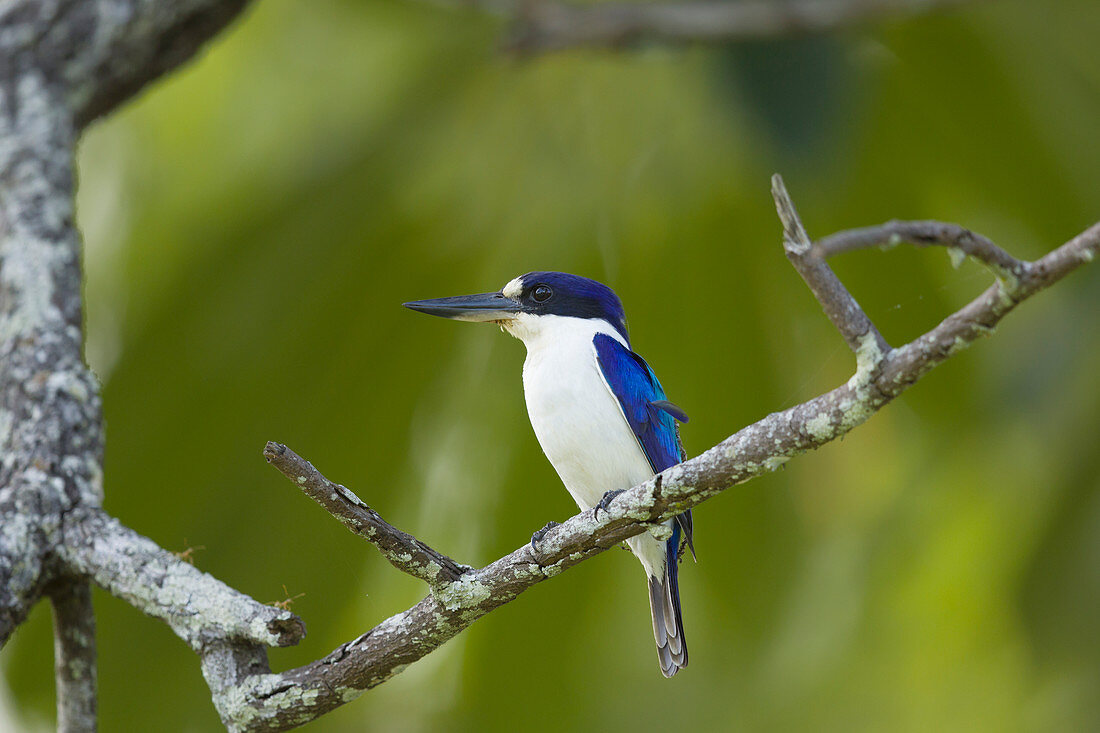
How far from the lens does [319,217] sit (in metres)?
7.21

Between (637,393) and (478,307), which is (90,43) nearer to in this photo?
(478,307)

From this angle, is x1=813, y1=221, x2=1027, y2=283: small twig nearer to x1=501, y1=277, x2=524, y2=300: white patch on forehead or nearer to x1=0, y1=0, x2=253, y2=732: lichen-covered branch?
x1=501, y1=277, x2=524, y2=300: white patch on forehead

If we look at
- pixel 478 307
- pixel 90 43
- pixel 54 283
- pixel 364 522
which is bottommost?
pixel 364 522

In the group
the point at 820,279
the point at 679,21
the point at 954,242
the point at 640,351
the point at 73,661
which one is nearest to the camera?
the point at 954,242

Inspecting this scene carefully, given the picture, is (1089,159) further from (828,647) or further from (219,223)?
(219,223)

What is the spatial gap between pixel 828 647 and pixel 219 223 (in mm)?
4992

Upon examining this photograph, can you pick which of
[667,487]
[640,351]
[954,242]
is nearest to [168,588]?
[667,487]

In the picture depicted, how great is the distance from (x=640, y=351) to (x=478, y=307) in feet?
10.2

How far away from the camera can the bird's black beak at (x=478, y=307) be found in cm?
267

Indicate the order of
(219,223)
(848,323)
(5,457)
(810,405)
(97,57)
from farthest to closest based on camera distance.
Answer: (219,223) → (97,57) → (5,457) → (810,405) → (848,323)

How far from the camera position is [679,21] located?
5676 mm

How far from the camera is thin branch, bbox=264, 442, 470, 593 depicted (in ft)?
6.83

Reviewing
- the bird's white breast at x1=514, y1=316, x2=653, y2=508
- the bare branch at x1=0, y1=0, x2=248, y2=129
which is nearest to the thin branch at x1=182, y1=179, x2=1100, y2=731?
the bird's white breast at x1=514, y1=316, x2=653, y2=508

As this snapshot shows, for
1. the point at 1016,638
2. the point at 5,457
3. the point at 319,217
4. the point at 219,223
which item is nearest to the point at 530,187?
the point at 319,217
